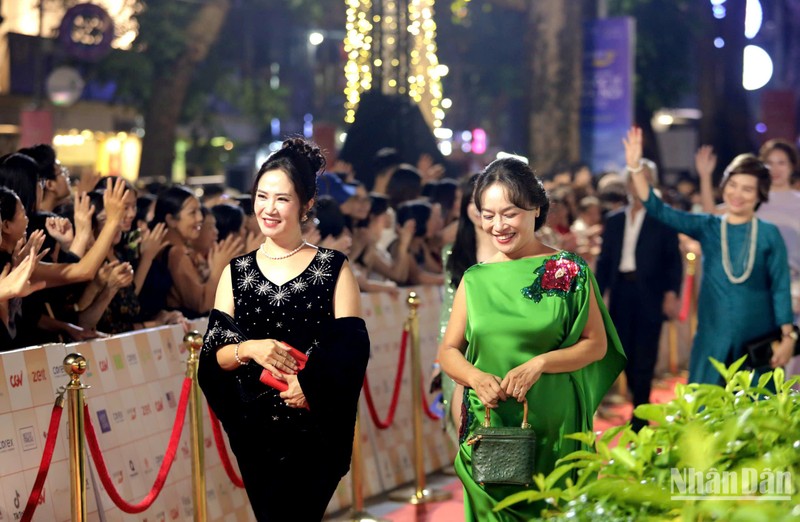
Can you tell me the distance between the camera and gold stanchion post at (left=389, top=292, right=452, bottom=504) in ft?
29.1

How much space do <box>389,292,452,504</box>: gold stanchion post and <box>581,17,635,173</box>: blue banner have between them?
12.9 meters

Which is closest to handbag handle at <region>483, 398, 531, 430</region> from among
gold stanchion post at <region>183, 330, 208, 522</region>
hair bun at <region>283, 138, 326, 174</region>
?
hair bun at <region>283, 138, 326, 174</region>

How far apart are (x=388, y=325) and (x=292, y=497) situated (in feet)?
14.1

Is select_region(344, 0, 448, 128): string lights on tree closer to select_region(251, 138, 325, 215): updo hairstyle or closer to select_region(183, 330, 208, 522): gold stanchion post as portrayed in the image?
select_region(183, 330, 208, 522): gold stanchion post

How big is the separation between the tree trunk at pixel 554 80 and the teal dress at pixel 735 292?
15.0m

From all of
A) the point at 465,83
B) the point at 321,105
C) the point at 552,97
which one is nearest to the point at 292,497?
the point at 552,97

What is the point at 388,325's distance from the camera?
9.52 meters

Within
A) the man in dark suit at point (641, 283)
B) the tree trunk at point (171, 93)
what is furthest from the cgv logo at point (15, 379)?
the tree trunk at point (171, 93)

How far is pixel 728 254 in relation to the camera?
332 inches

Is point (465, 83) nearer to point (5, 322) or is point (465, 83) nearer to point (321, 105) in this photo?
point (321, 105)

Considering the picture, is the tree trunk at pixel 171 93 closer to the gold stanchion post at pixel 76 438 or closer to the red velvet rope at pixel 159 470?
the red velvet rope at pixel 159 470

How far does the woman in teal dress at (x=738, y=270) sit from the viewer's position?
8258 millimetres

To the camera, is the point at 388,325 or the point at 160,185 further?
the point at 160,185

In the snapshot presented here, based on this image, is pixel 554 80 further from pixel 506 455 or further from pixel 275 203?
pixel 506 455
